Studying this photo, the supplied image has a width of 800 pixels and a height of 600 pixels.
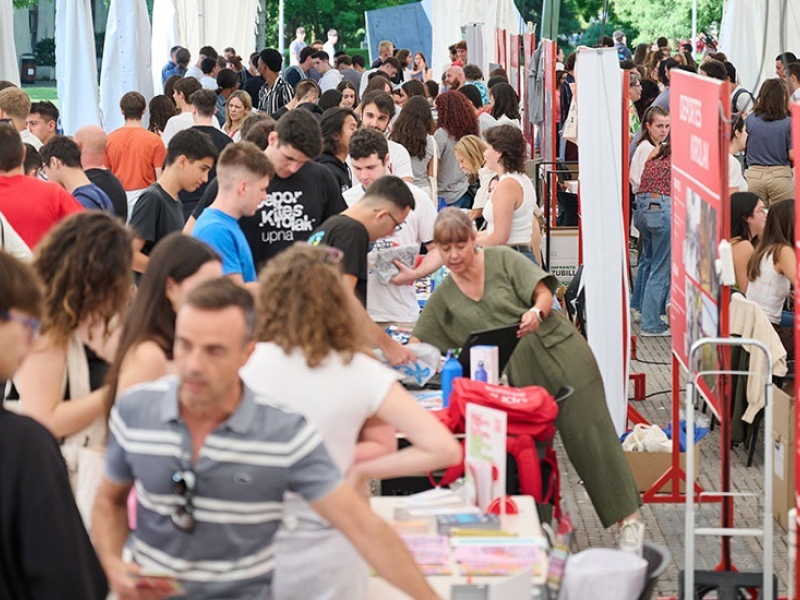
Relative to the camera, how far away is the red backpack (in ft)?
16.2

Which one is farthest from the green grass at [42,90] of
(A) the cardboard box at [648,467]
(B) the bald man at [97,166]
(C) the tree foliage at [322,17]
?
(A) the cardboard box at [648,467]

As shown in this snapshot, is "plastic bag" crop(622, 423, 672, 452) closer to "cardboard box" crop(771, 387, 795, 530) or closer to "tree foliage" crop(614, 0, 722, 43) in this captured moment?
"cardboard box" crop(771, 387, 795, 530)

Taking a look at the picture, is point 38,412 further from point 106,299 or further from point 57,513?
point 57,513

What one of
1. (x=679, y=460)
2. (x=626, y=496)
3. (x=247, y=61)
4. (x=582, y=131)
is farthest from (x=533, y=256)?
(x=247, y=61)

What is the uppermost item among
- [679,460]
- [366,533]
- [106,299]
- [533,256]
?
[106,299]

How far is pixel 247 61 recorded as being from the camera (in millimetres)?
21078

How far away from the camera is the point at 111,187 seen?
26.4 feet

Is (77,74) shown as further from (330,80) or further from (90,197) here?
(330,80)

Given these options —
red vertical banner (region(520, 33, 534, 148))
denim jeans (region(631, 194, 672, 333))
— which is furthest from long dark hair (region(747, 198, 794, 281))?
red vertical banner (region(520, 33, 534, 148))

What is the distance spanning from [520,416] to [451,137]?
6.54m

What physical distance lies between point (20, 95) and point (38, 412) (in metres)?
5.85

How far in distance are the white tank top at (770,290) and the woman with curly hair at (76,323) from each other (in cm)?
471

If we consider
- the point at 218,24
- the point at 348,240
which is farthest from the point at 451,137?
the point at 218,24

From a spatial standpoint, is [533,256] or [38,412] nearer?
[38,412]
